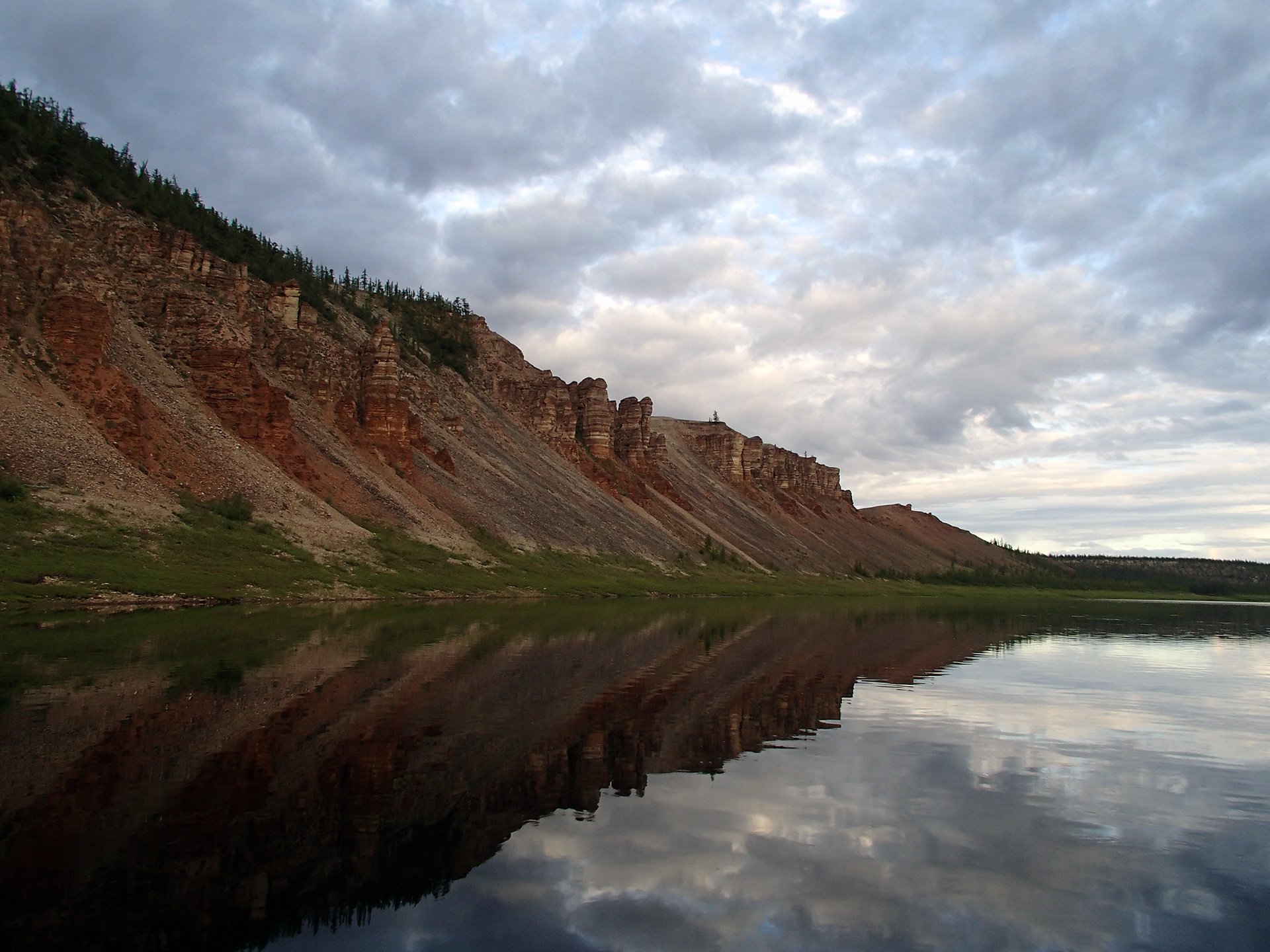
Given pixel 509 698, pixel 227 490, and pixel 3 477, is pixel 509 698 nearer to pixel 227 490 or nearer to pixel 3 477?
pixel 3 477

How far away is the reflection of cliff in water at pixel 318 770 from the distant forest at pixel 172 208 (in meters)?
63.5

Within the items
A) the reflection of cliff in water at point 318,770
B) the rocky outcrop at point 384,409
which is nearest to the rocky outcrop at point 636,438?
the rocky outcrop at point 384,409

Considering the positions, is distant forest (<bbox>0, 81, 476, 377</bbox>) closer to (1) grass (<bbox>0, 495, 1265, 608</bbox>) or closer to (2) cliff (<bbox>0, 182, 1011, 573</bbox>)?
(2) cliff (<bbox>0, 182, 1011, 573</bbox>)

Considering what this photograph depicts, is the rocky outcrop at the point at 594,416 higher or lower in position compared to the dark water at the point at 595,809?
higher

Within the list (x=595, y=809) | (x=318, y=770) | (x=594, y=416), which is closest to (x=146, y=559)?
(x=318, y=770)

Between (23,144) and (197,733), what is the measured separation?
74656 millimetres

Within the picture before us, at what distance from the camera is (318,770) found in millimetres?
12180

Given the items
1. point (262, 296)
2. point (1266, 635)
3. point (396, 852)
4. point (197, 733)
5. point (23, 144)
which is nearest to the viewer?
point (396, 852)

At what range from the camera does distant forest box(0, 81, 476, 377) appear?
6994 cm

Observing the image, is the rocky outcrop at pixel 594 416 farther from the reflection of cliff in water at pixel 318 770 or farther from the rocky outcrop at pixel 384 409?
the reflection of cliff in water at pixel 318 770

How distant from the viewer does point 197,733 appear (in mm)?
13922

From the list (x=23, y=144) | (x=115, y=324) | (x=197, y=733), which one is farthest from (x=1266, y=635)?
(x=23, y=144)

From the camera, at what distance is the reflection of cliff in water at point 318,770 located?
791 cm

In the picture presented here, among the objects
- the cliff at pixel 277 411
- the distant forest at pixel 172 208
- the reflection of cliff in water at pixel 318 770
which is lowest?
the reflection of cliff in water at pixel 318 770
